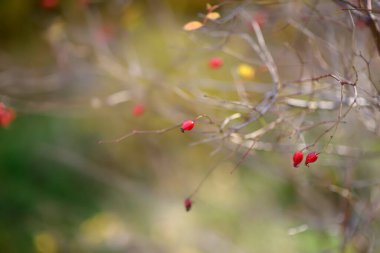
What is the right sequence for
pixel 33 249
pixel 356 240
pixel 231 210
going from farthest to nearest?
pixel 231 210, pixel 33 249, pixel 356 240

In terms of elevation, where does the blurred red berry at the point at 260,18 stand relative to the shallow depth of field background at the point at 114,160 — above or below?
above

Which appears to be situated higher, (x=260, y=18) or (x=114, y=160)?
(x=260, y=18)

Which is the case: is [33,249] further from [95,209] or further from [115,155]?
[115,155]

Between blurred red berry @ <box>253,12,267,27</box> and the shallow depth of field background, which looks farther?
the shallow depth of field background

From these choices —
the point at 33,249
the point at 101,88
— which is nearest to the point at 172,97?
the point at 101,88

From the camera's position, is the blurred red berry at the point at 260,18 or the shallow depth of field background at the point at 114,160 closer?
the blurred red berry at the point at 260,18

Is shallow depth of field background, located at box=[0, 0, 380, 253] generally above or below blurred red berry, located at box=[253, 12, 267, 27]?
below

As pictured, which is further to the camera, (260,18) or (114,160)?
(114,160)

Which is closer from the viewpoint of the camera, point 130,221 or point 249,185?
point 130,221
